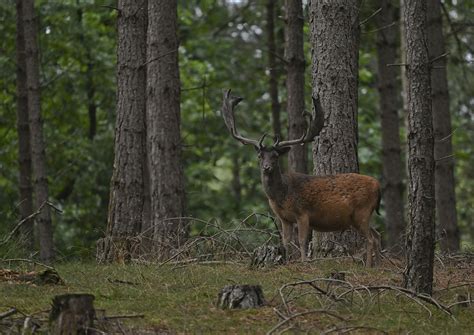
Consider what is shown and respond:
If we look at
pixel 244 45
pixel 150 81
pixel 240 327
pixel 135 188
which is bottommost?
pixel 240 327

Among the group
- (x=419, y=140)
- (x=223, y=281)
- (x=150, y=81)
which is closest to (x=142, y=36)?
(x=150, y=81)

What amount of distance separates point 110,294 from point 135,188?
452cm

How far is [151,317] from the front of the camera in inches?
307

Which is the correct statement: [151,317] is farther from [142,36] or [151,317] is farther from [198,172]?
[198,172]

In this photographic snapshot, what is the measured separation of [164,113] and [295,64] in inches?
127

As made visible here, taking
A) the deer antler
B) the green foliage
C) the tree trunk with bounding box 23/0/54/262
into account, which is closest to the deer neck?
the deer antler

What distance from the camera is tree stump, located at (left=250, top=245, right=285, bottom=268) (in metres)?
11.0

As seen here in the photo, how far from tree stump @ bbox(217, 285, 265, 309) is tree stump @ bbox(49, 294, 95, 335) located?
1704 millimetres

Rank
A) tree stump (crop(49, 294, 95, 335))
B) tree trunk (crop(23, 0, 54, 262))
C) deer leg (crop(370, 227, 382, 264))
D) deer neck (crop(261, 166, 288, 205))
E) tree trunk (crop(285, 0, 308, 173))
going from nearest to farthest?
tree stump (crop(49, 294, 95, 335)) → deer leg (crop(370, 227, 382, 264)) → deer neck (crop(261, 166, 288, 205)) → tree trunk (crop(285, 0, 308, 173)) → tree trunk (crop(23, 0, 54, 262))

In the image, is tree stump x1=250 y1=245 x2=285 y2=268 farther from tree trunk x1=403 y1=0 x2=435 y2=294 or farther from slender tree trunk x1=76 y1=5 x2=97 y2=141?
slender tree trunk x1=76 y1=5 x2=97 y2=141

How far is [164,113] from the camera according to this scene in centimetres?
1473

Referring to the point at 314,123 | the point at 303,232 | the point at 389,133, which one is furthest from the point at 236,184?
the point at 314,123

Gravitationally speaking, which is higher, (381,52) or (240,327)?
(381,52)

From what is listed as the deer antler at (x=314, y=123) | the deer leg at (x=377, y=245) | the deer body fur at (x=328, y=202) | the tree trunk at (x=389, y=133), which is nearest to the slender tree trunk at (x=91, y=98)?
the tree trunk at (x=389, y=133)
